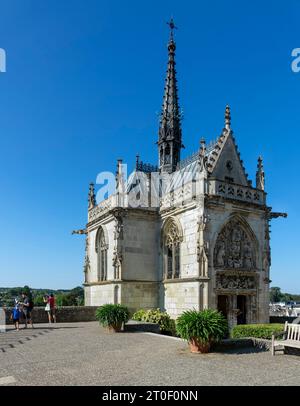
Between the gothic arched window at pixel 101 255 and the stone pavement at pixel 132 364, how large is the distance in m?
12.4

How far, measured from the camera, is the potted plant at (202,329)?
39.0ft

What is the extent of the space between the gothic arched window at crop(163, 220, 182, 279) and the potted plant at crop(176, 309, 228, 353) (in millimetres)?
11215

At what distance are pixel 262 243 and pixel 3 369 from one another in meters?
17.9

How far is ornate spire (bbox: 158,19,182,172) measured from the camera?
1243 inches

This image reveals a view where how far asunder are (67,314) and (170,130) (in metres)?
15.8

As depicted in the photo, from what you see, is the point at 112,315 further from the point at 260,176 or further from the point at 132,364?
the point at 260,176

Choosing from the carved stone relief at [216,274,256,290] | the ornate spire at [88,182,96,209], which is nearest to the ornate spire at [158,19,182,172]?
the ornate spire at [88,182,96,209]

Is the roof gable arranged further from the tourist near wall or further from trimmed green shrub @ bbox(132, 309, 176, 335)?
the tourist near wall

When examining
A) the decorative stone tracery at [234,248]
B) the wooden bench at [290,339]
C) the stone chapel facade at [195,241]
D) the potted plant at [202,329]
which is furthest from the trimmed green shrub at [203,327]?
the decorative stone tracery at [234,248]

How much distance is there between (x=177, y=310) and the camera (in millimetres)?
22812

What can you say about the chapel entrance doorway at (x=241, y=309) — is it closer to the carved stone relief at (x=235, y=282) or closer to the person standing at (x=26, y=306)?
the carved stone relief at (x=235, y=282)

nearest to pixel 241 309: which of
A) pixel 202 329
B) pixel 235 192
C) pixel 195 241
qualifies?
pixel 195 241

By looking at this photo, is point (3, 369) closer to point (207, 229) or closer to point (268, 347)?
point (268, 347)
